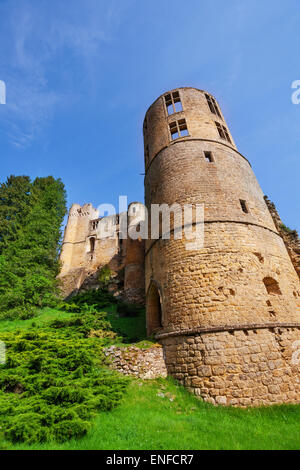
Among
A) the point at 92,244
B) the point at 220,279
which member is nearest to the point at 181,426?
the point at 220,279

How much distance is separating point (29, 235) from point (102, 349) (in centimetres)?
1408

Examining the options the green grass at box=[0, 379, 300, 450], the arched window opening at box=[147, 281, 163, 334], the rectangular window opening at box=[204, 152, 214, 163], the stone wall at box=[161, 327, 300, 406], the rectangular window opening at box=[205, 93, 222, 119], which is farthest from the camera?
A: the rectangular window opening at box=[205, 93, 222, 119]

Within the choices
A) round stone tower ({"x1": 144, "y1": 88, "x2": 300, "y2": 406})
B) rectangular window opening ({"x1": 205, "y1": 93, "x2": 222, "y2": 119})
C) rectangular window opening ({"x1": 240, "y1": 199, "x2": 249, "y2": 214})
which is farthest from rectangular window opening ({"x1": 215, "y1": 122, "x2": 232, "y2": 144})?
rectangular window opening ({"x1": 240, "y1": 199, "x2": 249, "y2": 214})

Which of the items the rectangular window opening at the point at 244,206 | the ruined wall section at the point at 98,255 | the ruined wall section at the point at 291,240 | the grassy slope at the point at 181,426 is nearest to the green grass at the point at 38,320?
the ruined wall section at the point at 98,255

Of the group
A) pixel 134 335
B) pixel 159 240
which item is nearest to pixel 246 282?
pixel 159 240

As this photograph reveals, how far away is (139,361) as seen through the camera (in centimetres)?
693

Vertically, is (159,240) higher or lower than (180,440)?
higher

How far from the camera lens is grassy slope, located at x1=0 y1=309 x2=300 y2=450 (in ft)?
12.5

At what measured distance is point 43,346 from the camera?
21.2ft

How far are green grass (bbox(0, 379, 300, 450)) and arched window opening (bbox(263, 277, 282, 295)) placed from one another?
10.5 feet

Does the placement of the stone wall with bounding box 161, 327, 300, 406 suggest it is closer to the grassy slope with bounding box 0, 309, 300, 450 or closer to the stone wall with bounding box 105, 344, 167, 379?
the grassy slope with bounding box 0, 309, 300, 450

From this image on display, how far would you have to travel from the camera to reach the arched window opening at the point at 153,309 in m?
9.29
